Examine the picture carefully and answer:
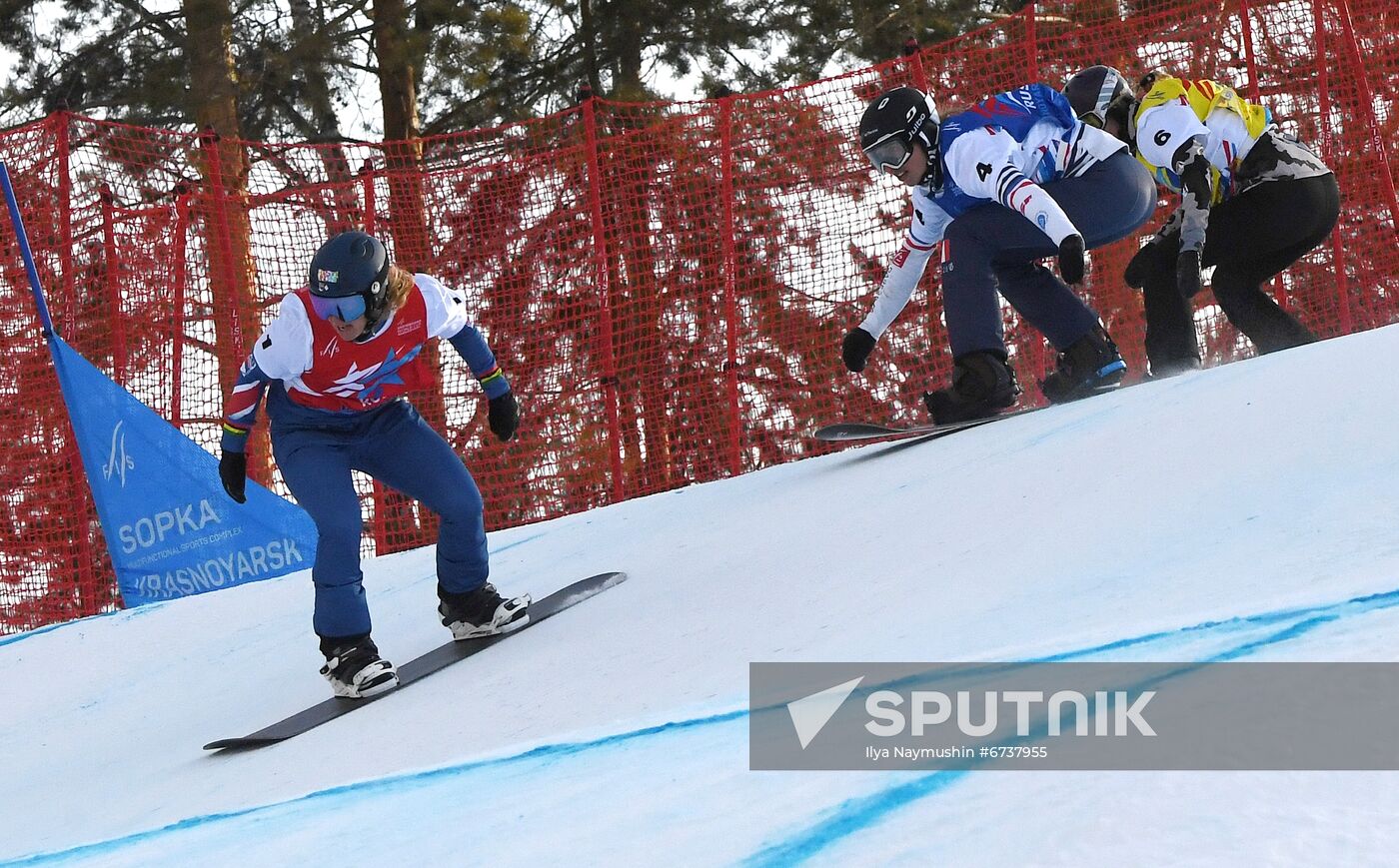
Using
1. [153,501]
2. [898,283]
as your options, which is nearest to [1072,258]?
[898,283]

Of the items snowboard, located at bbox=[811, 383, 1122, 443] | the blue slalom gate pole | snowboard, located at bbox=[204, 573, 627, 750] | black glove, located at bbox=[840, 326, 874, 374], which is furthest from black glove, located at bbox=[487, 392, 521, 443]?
the blue slalom gate pole

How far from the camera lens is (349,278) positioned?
372 cm

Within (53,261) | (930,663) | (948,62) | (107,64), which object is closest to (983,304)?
(930,663)

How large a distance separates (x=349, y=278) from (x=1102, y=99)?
2.98 meters

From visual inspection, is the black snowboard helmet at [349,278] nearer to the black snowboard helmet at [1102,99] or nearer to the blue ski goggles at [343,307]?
the blue ski goggles at [343,307]

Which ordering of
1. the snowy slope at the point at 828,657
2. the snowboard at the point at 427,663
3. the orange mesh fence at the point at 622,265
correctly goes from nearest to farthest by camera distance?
the snowy slope at the point at 828,657 → the snowboard at the point at 427,663 → the orange mesh fence at the point at 622,265

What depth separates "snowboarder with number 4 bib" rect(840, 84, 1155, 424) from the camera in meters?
4.74

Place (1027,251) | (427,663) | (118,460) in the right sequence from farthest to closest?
(118,460), (1027,251), (427,663)

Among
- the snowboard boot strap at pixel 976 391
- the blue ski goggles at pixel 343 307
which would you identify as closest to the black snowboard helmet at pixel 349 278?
the blue ski goggles at pixel 343 307

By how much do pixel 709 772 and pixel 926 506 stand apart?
1802mm

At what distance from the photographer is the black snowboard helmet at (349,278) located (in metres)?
3.72

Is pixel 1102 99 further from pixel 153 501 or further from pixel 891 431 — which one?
pixel 153 501

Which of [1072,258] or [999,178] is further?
[999,178]

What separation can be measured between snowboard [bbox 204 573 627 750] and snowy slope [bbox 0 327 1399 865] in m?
0.08
